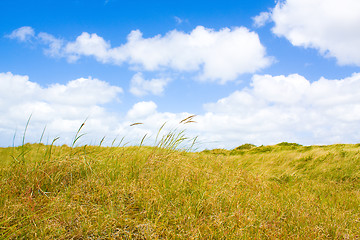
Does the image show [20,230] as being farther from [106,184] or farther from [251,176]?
[251,176]

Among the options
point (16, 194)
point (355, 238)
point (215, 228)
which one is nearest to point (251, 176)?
point (355, 238)

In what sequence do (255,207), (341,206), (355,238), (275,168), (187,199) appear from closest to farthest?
1. (355,238)
2. (187,199)
3. (255,207)
4. (341,206)
5. (275,168)

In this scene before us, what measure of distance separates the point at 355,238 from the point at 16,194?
3.95m

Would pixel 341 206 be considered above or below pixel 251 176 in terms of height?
below

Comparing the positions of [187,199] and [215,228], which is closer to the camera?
[215,228]

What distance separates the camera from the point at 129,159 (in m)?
4.29

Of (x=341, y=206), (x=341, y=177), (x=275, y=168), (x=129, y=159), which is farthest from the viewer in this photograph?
(x=275, y=168)

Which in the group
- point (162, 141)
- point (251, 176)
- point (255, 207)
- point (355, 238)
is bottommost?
point (355, 238)

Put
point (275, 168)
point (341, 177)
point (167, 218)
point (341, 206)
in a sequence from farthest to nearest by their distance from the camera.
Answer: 1. point (275, 168)
2. point (341, 177)
3. point (341, 206)
4. point (167, 218)

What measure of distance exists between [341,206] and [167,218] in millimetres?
2996

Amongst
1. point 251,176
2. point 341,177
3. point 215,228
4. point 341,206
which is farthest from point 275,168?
point 215,228

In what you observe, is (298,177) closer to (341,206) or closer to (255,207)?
(341,206)

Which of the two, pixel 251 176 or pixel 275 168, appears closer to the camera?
pixel 251 176

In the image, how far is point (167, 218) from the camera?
8.46 feet
